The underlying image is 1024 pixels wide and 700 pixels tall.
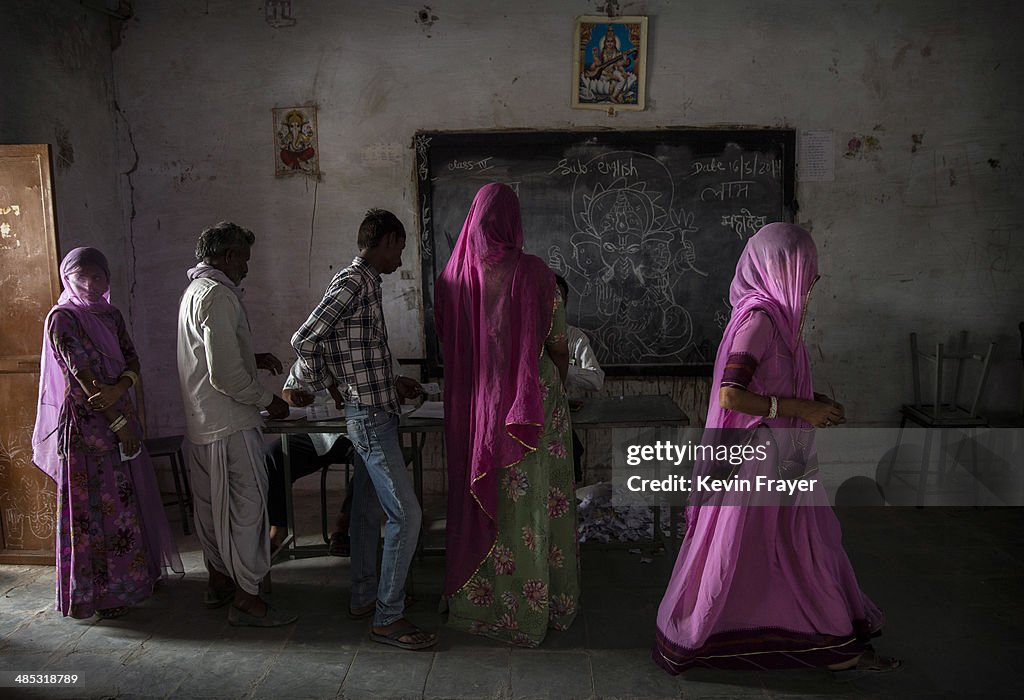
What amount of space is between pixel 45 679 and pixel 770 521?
8.54ft

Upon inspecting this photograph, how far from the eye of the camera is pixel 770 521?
251 centimetres

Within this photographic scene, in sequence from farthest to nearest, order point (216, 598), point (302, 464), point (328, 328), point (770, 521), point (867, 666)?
point (302, 464) < point (216, 598) < point (328, 328) < point (867, 666) < point (770, 521)

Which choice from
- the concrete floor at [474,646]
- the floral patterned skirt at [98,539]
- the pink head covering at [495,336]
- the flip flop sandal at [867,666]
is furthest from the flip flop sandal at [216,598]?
the flip flop sandal at [867,666]

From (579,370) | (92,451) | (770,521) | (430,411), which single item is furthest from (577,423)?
(92,451)

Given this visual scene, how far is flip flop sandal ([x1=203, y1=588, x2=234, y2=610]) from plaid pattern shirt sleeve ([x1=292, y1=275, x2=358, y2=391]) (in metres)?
1.22

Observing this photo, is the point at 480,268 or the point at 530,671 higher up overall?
the point at 480,268

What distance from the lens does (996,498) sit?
4.49 m

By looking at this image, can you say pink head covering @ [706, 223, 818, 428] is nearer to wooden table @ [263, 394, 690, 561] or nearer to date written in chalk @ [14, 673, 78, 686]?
wooden table @ [263, 394, 690, 561]

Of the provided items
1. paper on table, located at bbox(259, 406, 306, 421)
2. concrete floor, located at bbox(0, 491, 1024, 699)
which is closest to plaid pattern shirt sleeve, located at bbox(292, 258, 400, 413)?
paper on table, located at bbox(259, 406, 306, 421)

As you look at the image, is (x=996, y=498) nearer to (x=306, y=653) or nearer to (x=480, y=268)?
(x=480, y=268)

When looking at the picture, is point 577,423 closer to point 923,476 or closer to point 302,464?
point 302,464

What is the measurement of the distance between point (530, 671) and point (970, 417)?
310 centimetres

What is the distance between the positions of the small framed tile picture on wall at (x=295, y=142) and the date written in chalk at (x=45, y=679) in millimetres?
3000

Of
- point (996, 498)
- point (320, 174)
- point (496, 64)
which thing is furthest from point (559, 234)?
point (996, 498)
